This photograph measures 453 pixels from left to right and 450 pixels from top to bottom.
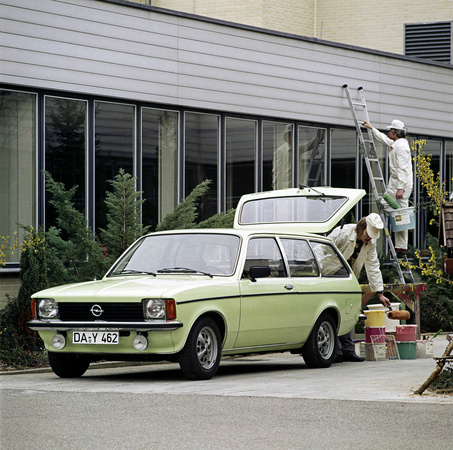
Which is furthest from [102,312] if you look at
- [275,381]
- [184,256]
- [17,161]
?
[17,161]

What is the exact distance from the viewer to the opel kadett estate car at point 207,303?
916 cm

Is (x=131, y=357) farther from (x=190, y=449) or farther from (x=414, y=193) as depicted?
(x=414, y=193)

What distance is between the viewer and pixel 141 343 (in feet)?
29.9

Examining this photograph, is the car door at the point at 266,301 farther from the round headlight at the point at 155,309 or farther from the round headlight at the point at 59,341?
the round headlight at the point at 59,341

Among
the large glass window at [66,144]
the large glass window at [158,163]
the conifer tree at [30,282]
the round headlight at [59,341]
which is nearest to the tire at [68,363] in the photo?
the round headlight at [59,341]

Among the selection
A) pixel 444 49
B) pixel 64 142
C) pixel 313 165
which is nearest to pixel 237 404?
pixel 64 142

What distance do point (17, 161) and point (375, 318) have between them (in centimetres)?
664

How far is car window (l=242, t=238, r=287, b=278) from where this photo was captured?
10383 mm

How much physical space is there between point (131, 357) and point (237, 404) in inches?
77.4

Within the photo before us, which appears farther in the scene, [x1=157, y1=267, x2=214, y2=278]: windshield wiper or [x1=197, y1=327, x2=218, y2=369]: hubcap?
[x1=157, y1=267, x2=214, y2=278]: windshield wiper

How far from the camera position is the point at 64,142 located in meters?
15.9

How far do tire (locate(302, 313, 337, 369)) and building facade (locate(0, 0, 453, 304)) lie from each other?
5887 mm

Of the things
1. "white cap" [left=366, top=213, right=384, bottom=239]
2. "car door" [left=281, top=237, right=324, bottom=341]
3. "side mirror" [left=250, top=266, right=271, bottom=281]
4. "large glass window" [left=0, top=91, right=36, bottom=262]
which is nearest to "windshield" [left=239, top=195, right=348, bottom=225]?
"white cap" [left=366, top=213, right=384, bottom=239]

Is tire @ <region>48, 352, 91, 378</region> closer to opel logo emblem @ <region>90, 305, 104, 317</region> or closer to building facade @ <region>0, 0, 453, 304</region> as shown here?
opel logo emblem @ <region>90, 305, 104, 317</region>
